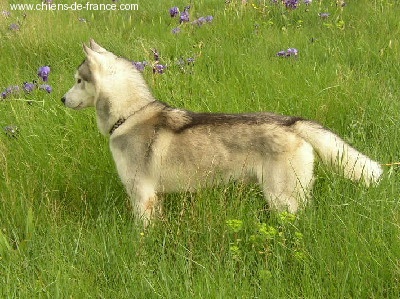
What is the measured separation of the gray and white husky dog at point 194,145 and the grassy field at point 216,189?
0.12m

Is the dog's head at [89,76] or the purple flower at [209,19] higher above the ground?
the dog's head at [89,76]

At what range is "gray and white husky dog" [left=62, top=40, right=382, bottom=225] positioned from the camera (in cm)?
324

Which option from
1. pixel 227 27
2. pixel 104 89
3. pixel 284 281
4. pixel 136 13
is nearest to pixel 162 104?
pixel 104 89

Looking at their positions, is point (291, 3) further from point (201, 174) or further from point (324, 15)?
point (201, 174)

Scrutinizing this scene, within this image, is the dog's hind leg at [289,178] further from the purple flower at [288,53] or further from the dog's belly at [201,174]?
the purple flower at [288,53]

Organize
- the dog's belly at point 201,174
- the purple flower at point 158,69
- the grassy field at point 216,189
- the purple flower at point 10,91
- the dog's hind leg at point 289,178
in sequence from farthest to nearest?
the purple flower at point 158,69 → the purple flower at point 10,91 → the dog's belly at point 201,174 → the dog's hind leg at point 289,178 → the grassy field at point 216,189

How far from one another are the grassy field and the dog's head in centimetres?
41

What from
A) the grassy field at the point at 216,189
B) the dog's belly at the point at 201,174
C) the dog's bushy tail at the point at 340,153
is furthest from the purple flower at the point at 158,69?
the dog's bushy tail at the point at 340,153

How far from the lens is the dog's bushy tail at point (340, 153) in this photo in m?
3.30

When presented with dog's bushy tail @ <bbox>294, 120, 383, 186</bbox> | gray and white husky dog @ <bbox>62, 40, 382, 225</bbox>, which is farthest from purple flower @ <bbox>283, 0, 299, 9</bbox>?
dog's bushy tail @ <bbox>294, 120, 383, 186</bbox>

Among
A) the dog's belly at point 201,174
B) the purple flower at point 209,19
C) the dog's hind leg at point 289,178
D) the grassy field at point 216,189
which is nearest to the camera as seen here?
the grassy field at point 216,189

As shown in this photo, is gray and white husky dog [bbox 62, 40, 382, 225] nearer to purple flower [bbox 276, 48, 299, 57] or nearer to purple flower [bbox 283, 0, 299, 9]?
purple flower [bbox 276, 48, 299, 57]

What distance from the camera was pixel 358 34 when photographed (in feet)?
20.4

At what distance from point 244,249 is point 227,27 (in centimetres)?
412
